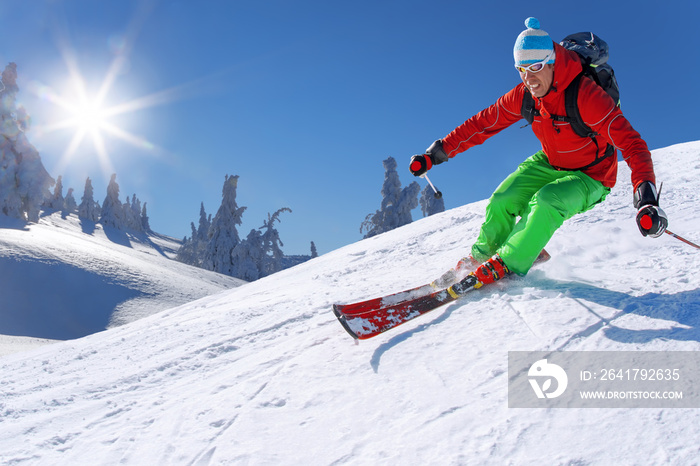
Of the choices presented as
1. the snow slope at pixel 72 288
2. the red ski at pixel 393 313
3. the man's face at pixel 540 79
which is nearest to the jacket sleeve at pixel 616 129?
the man's face at pixel 540 79

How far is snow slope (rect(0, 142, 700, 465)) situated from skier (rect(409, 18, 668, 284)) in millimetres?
339

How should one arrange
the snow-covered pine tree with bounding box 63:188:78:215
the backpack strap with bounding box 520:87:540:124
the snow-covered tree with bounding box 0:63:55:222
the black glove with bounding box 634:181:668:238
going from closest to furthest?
the black glove with bounding box 634:181:668:238, the backpack strap with bounding box 520:87:540:124, the snow-covered tree with bounding box 0:63:55:222, the snow-covered pine tree with bounding box 63:188:78:215

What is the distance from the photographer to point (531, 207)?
313 centimetres

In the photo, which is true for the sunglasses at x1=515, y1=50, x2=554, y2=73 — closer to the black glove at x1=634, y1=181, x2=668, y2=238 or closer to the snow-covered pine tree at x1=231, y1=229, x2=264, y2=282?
the black glove at x1=634, y1=181, x2=668, y2=238

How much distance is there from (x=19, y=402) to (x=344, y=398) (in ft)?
7.40

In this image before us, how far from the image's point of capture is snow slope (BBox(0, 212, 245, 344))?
15148mm

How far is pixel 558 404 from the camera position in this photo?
172 centimetres

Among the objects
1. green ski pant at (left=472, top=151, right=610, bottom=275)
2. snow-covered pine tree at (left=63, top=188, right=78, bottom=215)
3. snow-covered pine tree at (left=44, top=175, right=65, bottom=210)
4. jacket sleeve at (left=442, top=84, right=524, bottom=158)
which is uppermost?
snow-covered pine tree at (left=63, top=188, right=78, bottom=215)

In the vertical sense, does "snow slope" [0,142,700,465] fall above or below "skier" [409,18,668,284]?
below

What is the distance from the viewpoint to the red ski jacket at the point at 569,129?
2.82m

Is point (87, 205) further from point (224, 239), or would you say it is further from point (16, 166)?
point (224, 239)

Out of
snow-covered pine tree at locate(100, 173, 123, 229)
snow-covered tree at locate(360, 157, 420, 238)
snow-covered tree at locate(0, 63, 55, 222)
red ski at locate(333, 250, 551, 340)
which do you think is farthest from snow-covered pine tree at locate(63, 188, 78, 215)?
red ski at locate(333, 250, 551, 340)

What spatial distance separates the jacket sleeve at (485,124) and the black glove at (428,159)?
2.3 inches

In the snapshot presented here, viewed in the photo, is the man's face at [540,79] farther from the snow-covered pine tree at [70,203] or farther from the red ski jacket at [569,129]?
the snow-covered pine tree at [70,203]
